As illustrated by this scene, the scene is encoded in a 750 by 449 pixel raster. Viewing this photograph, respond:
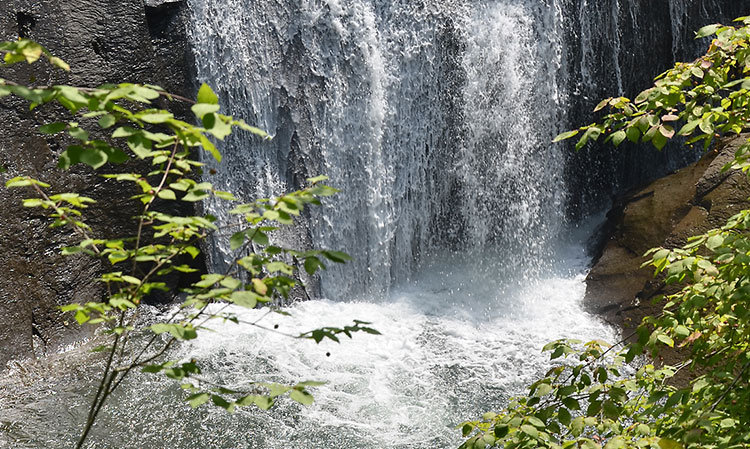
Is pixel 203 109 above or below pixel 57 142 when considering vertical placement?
above

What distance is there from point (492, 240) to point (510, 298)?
0.94m

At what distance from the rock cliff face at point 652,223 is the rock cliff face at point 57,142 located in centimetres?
459

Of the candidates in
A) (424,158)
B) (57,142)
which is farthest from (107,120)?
(424,158)

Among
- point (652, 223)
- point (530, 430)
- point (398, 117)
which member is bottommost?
point (652, 223)

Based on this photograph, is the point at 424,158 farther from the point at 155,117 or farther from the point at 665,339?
the point at 155,117

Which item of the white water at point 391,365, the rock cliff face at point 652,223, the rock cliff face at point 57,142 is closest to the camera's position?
the white water at point 391,365

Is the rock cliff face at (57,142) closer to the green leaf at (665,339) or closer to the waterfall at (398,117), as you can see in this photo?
the waterfall at (398,117)

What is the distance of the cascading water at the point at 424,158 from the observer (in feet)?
22.7

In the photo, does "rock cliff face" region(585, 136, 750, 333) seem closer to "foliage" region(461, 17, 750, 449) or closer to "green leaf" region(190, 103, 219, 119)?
"foliage" region(461, 17, 750, 449)

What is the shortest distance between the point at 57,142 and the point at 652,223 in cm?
558

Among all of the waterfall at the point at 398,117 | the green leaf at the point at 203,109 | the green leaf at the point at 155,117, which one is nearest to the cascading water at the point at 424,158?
the waterfall at the point at 398,117

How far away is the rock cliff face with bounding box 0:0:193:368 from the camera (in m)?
6.35

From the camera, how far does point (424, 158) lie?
322 inches

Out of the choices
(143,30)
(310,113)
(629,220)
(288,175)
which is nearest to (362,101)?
(310,113)
